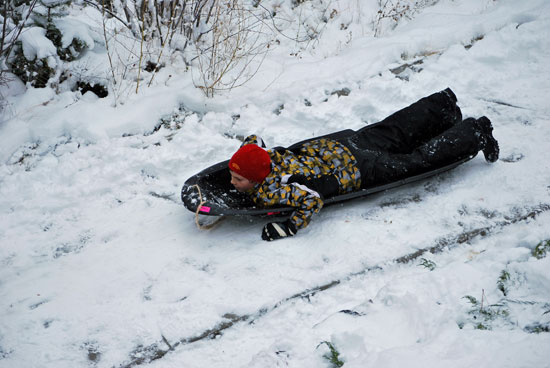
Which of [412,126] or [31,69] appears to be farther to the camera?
[31,69]

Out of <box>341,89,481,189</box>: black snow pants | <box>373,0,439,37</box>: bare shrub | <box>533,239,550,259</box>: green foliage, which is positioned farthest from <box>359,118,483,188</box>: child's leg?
<box>373,0,439,37</box>: bare shrub

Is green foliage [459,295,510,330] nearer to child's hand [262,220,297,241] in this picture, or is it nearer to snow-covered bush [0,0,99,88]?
child's hand [262,220,297,241]

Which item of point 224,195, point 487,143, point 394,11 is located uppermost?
point 394,11

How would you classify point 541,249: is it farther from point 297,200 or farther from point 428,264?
point 297,200

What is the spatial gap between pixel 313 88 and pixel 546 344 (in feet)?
10.3

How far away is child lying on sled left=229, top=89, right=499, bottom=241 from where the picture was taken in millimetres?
2768

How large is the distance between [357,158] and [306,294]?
110 cm

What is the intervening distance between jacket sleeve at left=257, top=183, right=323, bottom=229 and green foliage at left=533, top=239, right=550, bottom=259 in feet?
A: 4.01

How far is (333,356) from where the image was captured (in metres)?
1.88

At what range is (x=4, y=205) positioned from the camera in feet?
10.1

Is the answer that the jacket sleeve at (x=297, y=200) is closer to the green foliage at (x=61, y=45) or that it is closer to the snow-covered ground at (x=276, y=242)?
the snow-covered ground at (x=276, y=242)

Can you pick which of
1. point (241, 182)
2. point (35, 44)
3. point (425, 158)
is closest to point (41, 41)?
point (35, 44)

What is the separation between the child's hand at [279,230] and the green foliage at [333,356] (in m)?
0.92

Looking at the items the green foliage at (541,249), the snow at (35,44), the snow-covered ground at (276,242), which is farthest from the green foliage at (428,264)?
the snow at (35,44)
